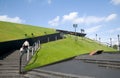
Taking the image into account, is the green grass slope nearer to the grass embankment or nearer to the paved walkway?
the grass embankment

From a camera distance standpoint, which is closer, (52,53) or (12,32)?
(52,53)

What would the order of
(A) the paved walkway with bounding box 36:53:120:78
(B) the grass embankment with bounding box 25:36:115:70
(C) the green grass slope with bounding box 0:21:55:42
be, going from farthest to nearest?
(C) the green grass slope with bounding box 0:21:55:42, (B) the grass embankment with bounding box 25:36:115:70, (A) the paved walkway with bounding box 36:53:120:78

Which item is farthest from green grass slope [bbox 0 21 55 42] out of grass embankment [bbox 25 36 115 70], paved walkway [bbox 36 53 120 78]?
paved walkway [bbox 36 53 120 78]

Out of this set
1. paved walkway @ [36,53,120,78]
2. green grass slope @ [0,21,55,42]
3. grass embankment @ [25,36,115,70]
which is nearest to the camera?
paved walkway @ [36,53,120,78]

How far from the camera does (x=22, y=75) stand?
46.9 feet

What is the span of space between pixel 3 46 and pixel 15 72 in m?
11.5

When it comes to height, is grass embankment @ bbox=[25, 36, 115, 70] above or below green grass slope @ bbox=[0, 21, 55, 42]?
below

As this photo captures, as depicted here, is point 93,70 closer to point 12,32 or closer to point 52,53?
point 52,53

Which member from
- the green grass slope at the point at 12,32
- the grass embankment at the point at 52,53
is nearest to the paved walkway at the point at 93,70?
the grass embankment at the point at 52,53

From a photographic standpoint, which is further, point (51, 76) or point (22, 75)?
point (22, 75)

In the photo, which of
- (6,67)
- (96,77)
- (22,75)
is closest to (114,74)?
(96,77)

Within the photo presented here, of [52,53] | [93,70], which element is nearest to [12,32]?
[52,53]

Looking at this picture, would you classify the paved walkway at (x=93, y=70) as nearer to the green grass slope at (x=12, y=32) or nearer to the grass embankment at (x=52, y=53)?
the grass embankment at (x=52, y=53)

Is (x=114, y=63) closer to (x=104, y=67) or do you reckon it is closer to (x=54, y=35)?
(x=104, y=67)
